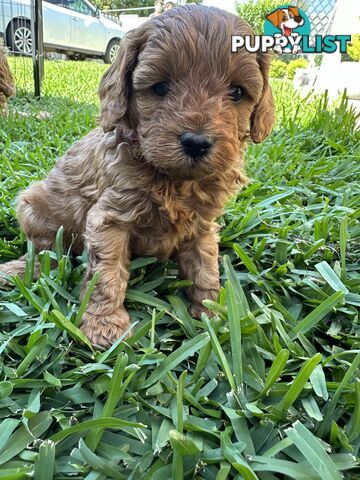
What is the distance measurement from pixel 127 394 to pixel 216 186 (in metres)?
0.94

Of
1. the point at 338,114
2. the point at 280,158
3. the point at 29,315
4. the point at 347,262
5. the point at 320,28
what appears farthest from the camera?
the point at 320,28

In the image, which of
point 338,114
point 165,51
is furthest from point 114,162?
point 338,114

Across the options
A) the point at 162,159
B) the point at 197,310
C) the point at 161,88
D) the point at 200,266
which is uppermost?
the point at 161,88

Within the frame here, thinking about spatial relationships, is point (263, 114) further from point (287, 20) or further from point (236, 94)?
point (287, 20)

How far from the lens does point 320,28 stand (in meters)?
12.6

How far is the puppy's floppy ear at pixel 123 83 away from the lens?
188cm

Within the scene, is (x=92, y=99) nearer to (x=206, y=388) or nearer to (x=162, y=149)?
(x=162, y=149)

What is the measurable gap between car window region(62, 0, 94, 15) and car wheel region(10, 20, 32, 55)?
6084 millimetres

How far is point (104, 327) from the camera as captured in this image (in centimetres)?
181

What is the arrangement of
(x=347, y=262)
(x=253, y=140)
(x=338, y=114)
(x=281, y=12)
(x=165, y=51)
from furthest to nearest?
(x=281, y=12) → (x=338, y=114) → (x=347, y=262) → (x=253, y=140) → (x=165, y=51)

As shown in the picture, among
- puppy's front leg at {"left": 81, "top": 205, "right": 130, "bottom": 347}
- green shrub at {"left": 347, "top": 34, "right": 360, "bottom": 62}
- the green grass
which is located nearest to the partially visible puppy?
the green grass

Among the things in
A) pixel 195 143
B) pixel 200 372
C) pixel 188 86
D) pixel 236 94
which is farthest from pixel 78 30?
pixel 200 372

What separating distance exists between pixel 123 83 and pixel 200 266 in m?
0.87

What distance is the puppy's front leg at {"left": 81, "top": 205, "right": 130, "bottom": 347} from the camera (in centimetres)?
182
